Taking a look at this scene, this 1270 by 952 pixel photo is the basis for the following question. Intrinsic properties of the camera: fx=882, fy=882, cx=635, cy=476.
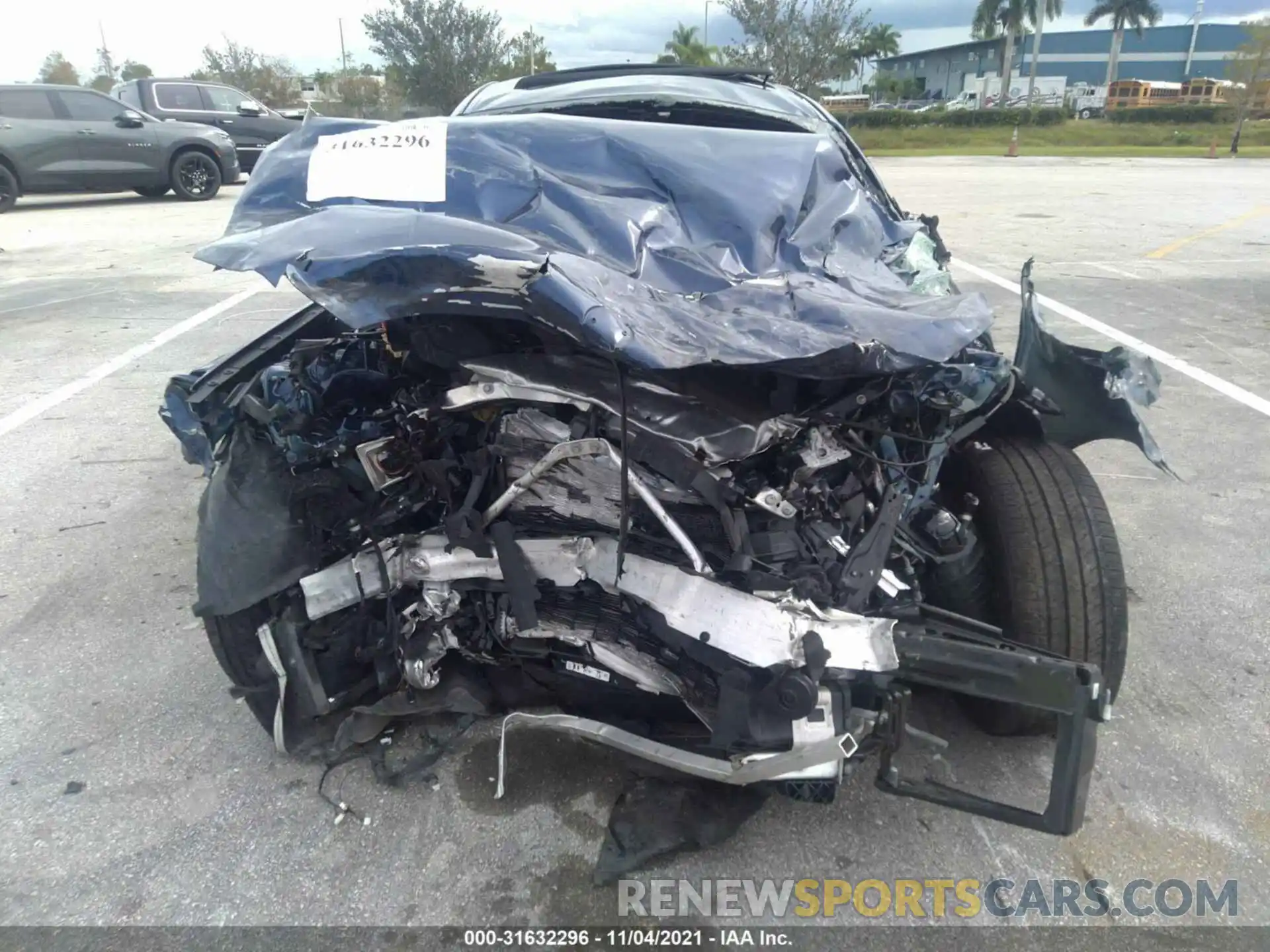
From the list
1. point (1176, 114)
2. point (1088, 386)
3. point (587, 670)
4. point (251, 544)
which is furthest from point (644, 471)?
point (1176, 114)

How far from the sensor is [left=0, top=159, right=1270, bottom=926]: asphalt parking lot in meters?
2.05

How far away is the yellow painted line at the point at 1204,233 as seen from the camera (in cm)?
970

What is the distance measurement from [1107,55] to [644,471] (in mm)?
99222

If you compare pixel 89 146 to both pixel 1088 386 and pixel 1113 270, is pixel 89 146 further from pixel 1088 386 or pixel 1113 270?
pixel 1088 386

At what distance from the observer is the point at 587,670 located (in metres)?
2.24

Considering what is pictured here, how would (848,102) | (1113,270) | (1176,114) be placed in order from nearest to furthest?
(1113,270) < (1176,114) < (848,102)

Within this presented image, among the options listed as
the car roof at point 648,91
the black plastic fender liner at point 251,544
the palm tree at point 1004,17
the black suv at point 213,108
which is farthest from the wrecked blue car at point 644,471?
the palm tree at point 1004,17

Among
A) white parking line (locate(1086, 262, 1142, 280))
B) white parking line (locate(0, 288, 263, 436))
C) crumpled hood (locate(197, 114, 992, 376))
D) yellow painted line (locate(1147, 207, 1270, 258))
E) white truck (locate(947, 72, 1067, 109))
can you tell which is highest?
white truck (locate(947, 72, 1067, 109))

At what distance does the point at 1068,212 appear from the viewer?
41.9 ft

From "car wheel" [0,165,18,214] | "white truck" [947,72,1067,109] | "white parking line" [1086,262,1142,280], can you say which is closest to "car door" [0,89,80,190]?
"car wheel" [0,165,18,214]

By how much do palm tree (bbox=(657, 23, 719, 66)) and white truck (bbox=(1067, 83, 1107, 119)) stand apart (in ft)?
66.1

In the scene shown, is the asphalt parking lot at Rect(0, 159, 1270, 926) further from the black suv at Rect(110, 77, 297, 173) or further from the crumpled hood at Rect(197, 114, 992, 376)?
the black suv at Rect(110, 77, 297, 173)

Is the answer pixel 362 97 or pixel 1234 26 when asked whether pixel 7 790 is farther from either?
pixel 1234 26

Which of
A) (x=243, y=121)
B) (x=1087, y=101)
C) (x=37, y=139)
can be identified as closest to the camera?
(x=37, y=139)
